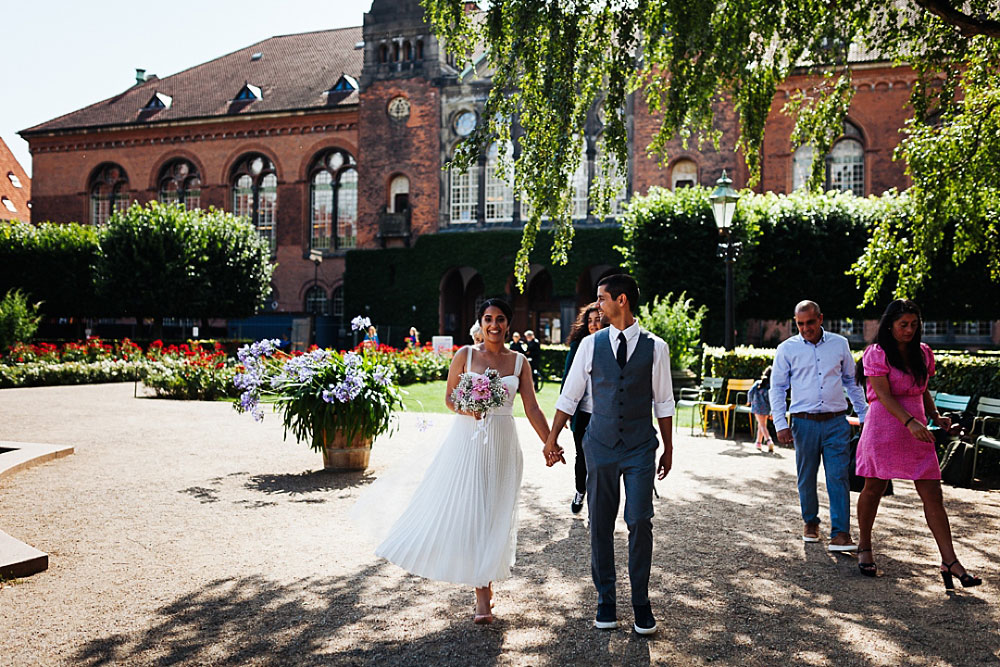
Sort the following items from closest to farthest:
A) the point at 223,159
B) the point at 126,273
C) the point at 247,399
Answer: the point at 247,399
the point at 126,273
the point at 223,159

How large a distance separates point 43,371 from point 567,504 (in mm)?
19135

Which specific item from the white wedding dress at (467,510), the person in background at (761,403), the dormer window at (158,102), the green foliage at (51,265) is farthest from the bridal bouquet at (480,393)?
the dormer window at (158,102)

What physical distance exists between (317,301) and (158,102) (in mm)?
Answer: 14875

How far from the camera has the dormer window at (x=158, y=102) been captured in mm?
Result: 44531

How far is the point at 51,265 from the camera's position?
122 ft

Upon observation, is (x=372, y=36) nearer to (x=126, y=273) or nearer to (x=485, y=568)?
(x=126, y=273)

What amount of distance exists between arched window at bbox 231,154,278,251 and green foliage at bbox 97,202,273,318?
537cm

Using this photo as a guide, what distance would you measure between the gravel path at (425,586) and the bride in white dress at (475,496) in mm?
300

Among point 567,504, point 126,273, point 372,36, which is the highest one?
point 372,36

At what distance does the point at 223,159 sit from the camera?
4281cm

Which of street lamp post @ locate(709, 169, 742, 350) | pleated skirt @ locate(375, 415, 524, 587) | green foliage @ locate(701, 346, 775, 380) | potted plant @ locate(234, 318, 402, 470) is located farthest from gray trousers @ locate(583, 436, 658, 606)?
green foliage @ locate(701, 346, 775, 380)

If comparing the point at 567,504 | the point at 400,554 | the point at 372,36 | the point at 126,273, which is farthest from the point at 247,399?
the point at 372,36

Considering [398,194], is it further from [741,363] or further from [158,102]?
[741,363]

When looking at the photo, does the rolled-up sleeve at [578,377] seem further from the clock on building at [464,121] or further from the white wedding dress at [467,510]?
the clock on building at [464,121]
